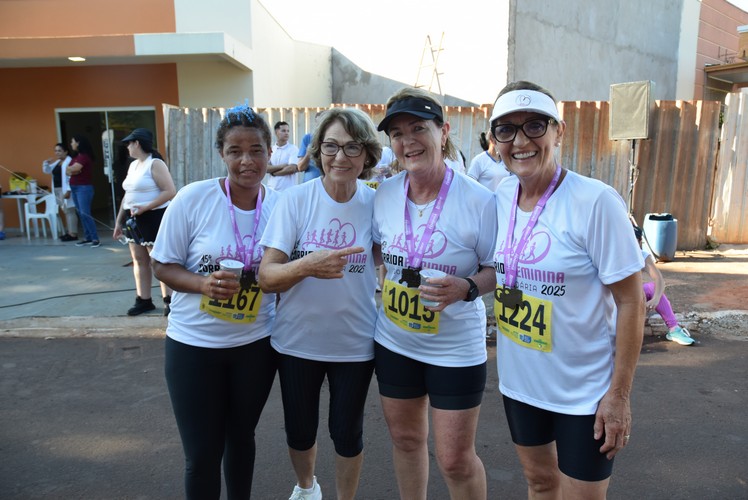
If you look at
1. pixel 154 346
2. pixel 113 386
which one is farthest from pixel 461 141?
pixel 113 386

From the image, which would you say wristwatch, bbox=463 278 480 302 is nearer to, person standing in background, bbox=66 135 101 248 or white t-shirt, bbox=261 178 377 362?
white t-shirt, bbox=261 178 377 362

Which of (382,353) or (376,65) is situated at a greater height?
(376,65)

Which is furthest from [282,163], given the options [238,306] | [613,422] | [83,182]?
[613,422]

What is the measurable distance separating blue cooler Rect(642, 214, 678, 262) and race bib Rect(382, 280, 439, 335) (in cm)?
728

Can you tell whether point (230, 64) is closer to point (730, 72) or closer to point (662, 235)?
point (662, 235)

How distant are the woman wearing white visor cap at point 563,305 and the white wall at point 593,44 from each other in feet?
35.7

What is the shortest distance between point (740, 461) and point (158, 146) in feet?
38.8

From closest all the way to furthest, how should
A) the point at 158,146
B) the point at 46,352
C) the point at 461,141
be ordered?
the point at 46,352 < the point at 461,141 < the point at 158,146

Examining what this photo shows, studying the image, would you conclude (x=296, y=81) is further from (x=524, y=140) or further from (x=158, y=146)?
(x=524, y=140)

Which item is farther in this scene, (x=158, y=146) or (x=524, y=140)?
(x=158, y=146)

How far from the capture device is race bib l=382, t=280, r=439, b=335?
2.36m

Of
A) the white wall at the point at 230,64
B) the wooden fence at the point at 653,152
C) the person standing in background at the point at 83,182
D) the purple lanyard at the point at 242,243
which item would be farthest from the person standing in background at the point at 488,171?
the person standing in background at the point at 83,182

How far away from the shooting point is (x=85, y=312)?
632cm

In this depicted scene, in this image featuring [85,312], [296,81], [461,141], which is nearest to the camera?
[85,312]
